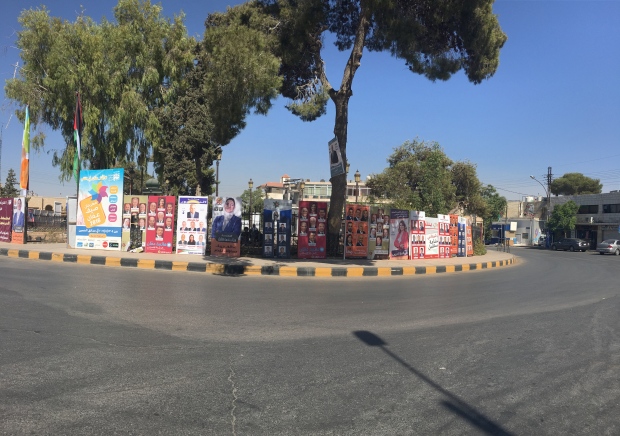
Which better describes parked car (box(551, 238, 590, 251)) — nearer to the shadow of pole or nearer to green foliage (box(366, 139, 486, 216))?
green foliage (box(366, 139, 486, 216))

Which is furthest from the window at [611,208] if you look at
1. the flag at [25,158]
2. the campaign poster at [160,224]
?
the flag at [25,158]

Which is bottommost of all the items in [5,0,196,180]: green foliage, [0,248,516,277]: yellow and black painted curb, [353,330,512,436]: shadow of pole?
[353,330,512,436]: shadow of pole

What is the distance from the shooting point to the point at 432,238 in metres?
18.9

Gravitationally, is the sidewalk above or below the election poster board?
below

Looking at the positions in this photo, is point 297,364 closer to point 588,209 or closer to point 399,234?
point 399,234

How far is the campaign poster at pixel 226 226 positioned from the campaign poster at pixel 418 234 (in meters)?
7.08

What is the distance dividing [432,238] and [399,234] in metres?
2.31

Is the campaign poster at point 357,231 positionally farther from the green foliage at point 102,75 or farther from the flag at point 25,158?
the flag at point 25,158

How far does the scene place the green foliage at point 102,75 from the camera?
20.2 m

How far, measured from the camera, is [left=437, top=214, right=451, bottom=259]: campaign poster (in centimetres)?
1939

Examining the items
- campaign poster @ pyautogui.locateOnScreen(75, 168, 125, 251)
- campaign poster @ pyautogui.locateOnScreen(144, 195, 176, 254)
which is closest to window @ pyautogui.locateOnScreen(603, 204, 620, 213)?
campaign poster @ pyautogui.locateOnScreen(144, 195, 176, 254)

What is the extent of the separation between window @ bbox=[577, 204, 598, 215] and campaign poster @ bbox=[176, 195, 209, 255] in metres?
51.5

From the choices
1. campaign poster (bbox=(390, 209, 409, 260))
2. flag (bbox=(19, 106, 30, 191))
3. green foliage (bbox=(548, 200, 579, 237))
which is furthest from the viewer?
green foliage (bbox=(548, 200, 579, 237))

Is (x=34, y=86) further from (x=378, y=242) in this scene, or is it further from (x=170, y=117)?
(x=378, y=242)
